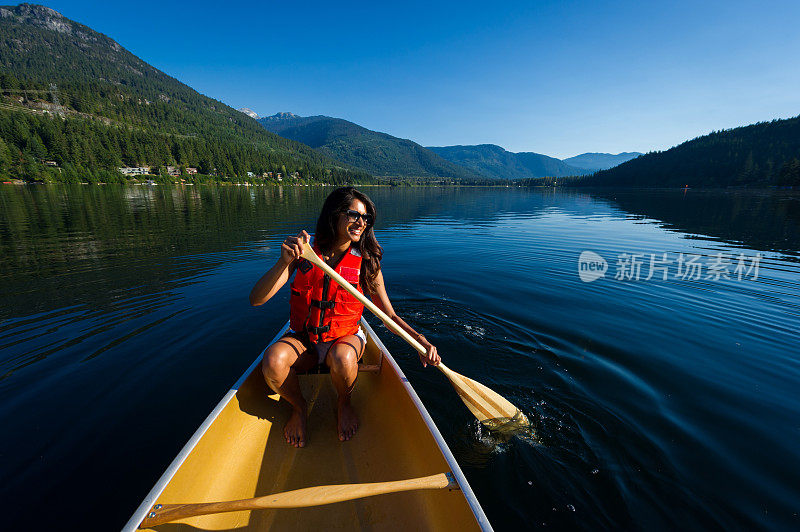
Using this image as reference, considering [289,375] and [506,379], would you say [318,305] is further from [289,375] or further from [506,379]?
[506,379]

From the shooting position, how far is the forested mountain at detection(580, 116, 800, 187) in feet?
299

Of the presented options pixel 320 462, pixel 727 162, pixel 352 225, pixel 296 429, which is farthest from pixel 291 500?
pixel 727 162

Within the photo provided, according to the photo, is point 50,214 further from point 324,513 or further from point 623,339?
point 623,339

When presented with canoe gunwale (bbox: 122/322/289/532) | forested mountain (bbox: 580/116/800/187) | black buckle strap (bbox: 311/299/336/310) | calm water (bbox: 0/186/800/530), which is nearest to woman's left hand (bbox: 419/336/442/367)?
calm water (bbox: 0/186/800/530)

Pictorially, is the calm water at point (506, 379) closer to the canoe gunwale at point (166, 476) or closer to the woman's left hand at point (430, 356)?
the woman's left hand at point (430, 356)

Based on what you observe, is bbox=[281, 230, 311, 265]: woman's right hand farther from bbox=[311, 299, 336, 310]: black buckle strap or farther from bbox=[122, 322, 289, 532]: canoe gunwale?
bbox=[122, 322, 289, 532]: canoe gunwale

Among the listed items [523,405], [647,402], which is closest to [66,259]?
[523,405]

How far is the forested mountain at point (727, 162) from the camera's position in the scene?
9112 centimetres

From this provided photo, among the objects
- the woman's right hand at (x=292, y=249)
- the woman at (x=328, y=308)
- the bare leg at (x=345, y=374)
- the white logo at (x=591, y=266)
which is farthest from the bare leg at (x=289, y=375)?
the white logo at (x=591, y=266)

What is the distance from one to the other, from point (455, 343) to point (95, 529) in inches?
202

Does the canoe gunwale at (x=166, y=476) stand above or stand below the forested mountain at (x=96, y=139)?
below

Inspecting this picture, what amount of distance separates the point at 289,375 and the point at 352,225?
178cm

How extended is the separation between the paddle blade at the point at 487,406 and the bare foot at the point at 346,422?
1.27 m

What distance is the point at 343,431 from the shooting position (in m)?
3.46
